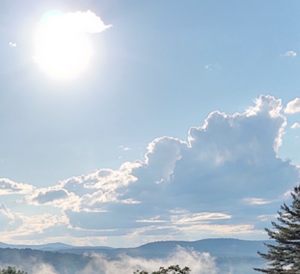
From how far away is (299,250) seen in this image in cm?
4375

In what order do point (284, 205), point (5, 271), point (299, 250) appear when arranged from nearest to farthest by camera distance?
point (299, 250) → point (284, 205) → point (5, 271)

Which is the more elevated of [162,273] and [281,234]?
[281,234]

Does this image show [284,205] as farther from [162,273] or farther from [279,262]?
[162,273]

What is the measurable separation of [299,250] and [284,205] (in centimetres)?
594

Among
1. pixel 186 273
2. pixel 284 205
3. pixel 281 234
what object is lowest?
pixel 186 273

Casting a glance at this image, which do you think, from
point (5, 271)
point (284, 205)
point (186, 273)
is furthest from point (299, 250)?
point (5, 271)

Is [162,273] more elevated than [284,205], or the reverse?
[284,205]

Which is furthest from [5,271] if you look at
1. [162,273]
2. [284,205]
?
[284,205]

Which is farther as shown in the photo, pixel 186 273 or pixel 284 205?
pixel 284 205

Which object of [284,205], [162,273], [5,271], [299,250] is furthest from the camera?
[5,271]

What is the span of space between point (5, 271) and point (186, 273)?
6382cm

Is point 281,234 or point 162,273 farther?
point 281,234

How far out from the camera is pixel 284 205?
46.8 m

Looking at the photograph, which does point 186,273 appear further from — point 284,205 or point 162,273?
point 284,205
